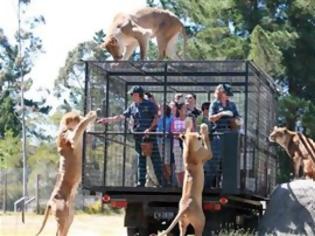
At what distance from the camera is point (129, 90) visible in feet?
43.8

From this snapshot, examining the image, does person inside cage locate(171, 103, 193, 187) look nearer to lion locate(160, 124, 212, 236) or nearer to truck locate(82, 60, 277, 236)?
truck locate(82, 60, 277, 236)

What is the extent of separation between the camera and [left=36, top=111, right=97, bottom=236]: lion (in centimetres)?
1021

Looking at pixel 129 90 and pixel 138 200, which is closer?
pixel 138 200

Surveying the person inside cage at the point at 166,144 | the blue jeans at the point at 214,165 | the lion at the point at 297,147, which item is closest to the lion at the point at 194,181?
the blue jeans at the point at 214,165

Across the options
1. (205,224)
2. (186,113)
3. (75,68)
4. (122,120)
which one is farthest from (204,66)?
(75,68)

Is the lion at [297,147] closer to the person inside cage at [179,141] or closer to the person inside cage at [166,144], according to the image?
the person inside cage at [179,141]

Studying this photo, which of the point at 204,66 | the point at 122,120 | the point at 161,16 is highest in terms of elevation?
the point at 161,16

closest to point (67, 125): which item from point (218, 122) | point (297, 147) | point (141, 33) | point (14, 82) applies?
point (218, 122)

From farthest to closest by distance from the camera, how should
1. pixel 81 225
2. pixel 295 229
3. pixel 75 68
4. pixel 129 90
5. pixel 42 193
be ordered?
pixel 75 68 < pixel 42 193 < pixel 81 225 < pixel 129 90 < pixel 295 229

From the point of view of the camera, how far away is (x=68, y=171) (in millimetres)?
10414

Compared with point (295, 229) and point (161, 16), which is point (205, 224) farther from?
point (161, 16)

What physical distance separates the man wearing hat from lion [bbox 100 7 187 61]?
0.97 metres

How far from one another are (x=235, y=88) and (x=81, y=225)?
9041mm

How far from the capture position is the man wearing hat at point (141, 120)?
38.9 feet
